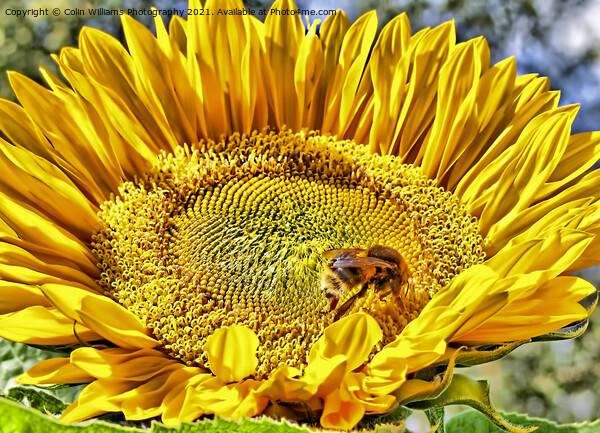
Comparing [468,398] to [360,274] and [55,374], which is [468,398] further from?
[55,374]

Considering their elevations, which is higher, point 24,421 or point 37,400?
point 37,400

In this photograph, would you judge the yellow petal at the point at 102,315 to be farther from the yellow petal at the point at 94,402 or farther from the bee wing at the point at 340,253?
the bee wing at the point at 340,253

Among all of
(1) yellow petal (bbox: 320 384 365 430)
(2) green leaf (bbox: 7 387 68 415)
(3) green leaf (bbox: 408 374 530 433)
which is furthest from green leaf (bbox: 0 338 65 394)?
(3) green leaf (bbox: 408 374 530 433)

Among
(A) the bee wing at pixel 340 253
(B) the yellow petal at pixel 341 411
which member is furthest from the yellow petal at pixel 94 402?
(A) the bee wing at pixel 340 253

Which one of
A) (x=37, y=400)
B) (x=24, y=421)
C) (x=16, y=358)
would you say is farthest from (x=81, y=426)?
(x=16, y=358)

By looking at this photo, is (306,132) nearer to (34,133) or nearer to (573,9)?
(34,133)

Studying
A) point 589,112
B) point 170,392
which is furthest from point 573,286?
point 589,112

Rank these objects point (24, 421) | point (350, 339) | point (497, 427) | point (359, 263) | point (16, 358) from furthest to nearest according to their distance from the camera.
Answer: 1. point (16, 358)
2. point (497, 427)
3. point (359, 263)
4. point (350, 339)
5. point (24, 421)
